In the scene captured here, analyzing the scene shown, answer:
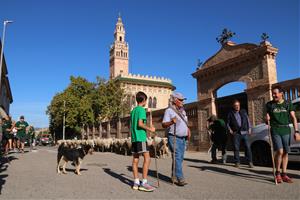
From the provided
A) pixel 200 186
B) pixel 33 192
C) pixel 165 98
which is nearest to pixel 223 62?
pixel 200 186

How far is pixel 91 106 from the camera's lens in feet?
141

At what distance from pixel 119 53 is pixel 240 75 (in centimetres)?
9674

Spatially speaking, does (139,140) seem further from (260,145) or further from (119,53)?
(119,53)

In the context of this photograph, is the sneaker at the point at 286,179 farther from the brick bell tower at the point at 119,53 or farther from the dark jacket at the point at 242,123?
the brick bell tower at the point at 119,53

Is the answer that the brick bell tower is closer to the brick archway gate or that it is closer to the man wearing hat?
the brick archway gate

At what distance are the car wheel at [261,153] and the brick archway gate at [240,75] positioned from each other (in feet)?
20.4

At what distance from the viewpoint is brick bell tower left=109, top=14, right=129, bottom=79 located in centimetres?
11056

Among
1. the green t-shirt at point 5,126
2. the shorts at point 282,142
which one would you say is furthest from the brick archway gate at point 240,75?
the green t-shirt at point 5,126

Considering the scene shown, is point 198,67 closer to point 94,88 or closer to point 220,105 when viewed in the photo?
point 220,105

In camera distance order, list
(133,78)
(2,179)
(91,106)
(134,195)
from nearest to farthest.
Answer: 1. (134,195)
2. (2,179)
3. (91,106)
4. (133,78)

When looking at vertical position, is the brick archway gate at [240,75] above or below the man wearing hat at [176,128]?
above

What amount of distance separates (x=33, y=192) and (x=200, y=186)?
3.33m

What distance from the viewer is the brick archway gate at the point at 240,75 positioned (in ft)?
53.1

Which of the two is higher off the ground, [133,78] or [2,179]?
[133,78]
